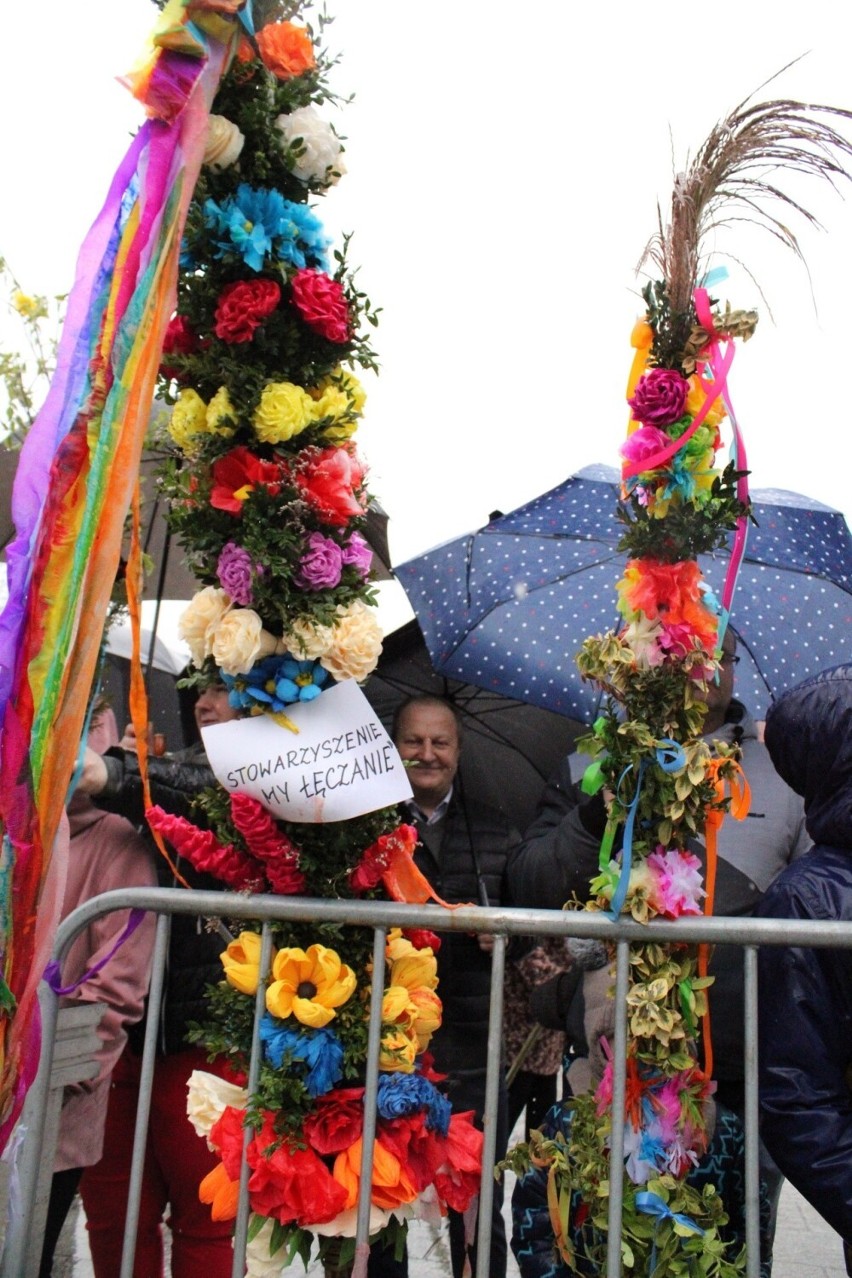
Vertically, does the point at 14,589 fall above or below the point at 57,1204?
above

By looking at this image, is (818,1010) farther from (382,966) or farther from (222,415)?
(222,415)

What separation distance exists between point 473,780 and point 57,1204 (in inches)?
64.0

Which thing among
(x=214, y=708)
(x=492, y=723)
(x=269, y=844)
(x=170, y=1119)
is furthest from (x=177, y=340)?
(x=492, y=723)

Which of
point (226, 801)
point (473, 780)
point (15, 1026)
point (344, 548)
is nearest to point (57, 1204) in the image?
point (15, 1026)

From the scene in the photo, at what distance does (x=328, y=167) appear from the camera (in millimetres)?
2484

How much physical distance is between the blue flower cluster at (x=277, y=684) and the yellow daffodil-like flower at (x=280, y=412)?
1.41 ft

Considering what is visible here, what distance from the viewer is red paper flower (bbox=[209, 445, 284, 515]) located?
2.42 meters

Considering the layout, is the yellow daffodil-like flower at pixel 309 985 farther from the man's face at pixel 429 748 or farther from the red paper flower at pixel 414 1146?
the man's face at pixel 429 748

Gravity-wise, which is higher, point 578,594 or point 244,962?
point 578,594

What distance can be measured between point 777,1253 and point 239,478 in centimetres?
371

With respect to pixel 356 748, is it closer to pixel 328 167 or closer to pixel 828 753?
pixel 828 753

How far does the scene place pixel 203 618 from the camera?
246cm

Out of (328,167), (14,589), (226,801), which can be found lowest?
(226,801)

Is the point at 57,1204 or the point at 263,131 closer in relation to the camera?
the point at 263,131
